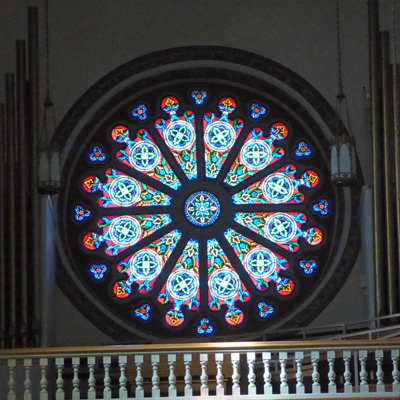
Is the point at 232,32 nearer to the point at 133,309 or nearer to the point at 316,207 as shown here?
the point at 316,207

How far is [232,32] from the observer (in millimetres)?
17172

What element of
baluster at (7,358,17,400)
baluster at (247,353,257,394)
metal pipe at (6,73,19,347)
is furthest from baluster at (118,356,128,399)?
metal pipe at (6,73,19,347)

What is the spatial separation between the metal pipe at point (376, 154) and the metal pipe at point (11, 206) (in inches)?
173

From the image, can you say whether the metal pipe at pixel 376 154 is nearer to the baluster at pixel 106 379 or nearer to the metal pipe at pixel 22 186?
the metal pipe at pixel 22 186

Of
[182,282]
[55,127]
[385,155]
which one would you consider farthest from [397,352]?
[55,127]

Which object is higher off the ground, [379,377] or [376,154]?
[376,154]

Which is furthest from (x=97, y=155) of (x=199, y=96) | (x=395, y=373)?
(x=395, y=373)

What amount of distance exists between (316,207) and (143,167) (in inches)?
95.0

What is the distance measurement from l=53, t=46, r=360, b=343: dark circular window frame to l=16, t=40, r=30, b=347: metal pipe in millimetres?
911

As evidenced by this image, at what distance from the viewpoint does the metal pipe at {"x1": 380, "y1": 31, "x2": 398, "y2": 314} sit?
600 inches

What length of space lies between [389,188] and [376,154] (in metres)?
0.48

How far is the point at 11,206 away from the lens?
15.5 meters

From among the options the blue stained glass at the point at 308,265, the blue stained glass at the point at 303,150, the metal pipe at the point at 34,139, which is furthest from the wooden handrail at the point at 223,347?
the blue stained glass at the point at 303,150

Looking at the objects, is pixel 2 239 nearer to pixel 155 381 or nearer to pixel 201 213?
pixel 201 213
